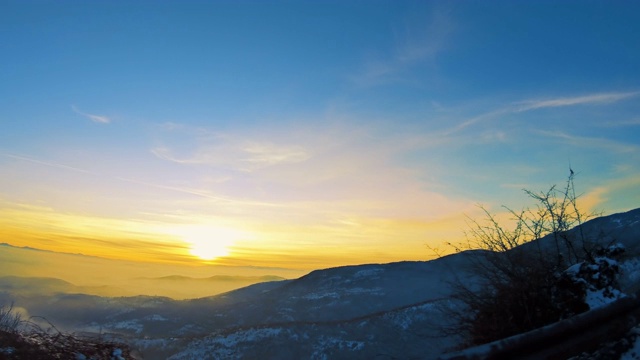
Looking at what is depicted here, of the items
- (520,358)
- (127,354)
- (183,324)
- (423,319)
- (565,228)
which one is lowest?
(183,324)

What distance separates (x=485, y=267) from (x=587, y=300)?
235 cm

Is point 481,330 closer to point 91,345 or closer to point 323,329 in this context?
point 91,345


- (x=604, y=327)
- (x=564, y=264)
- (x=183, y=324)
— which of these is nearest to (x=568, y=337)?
(x=604, y=327)

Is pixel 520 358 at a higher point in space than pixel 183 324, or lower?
higher

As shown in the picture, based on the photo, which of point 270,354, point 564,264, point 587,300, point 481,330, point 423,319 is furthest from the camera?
point 423,319

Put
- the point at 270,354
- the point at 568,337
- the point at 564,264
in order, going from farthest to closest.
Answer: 1. the point at 270,354
2. the point at 564,264
3. the point at 568,337

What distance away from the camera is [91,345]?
807 cm

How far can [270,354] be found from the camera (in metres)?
116

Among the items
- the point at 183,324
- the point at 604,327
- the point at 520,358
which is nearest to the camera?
the point at 520,358

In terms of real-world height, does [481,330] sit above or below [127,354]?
above

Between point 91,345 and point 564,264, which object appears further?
point 564,264

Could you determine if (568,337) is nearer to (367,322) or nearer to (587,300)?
(587,300)

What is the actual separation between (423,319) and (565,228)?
443 feet

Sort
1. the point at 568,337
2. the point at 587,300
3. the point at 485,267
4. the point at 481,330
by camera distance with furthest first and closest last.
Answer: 1. the point at 485,267
2. the point at 481,330
3. the point at 587,300
4. the point at 568,337
